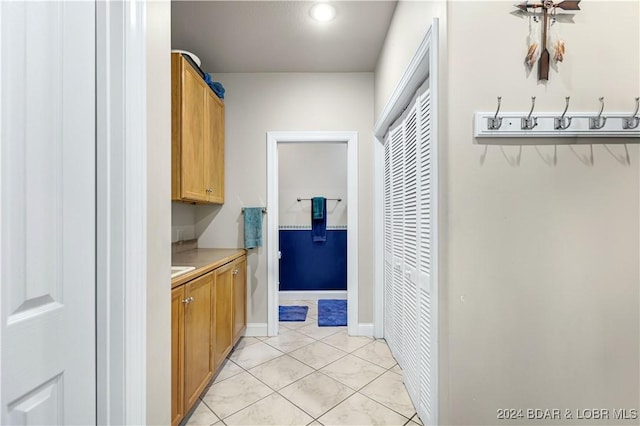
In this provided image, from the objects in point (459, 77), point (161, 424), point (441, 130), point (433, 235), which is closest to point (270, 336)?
point (161, 424)

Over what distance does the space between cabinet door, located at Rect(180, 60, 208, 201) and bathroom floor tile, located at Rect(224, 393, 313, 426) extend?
1444 millimetres

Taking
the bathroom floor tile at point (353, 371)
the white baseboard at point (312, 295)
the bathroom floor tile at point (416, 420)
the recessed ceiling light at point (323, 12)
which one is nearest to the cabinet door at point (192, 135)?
the recessed ceiling light at point (323, 12)

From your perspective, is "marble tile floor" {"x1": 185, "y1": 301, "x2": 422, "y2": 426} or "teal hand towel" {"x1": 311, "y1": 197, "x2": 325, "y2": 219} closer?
"marble tile floor" {"x1": 185, "y1": 301, "x2": 422, "y2": 426}

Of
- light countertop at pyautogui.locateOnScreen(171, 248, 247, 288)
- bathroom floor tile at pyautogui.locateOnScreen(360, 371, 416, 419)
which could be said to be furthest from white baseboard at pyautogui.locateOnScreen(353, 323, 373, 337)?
light countertop at pyautogui.locateOnScreen(171, 248, 247, 288)

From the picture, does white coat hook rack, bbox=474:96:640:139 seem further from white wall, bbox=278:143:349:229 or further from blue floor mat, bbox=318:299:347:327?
white wall, bbox=278:143:349:229

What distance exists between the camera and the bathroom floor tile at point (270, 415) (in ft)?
5.61

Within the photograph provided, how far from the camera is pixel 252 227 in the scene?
2.95 m

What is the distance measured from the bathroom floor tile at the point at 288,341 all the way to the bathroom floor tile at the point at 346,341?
0.20m

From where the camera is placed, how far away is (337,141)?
3.03 m

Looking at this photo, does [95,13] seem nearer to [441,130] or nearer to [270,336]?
[441,130]

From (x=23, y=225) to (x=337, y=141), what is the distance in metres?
2.62

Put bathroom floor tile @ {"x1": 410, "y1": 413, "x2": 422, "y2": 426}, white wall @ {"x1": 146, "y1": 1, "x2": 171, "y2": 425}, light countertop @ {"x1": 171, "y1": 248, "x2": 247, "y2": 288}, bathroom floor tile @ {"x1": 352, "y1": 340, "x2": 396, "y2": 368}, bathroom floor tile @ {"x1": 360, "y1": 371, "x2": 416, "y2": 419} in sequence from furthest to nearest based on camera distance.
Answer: bathroom floor tile @ {"x1": 352, "y1": 340, "x2": 396, "y2": 368} → bathroom floor tile @ {"x1": 360, "y1": 371, "x2": 416, "y2": 419} → bathroom floor tile @ {"x1": 410, "y1": 413, "x2": 422, "y2": 426} → light countertop @ {"x1": 171, "y1": 248, "x2": 247, "y2": 288} → white wall @ {"x1": 146, "y1": 1, "x2": 171, "y2": 425}

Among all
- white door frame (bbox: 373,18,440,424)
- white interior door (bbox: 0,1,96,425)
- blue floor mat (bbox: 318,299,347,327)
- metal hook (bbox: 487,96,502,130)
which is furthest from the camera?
blue floor mat (bbox: 318,299,347,327)

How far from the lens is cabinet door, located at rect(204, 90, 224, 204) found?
8.21 ft
